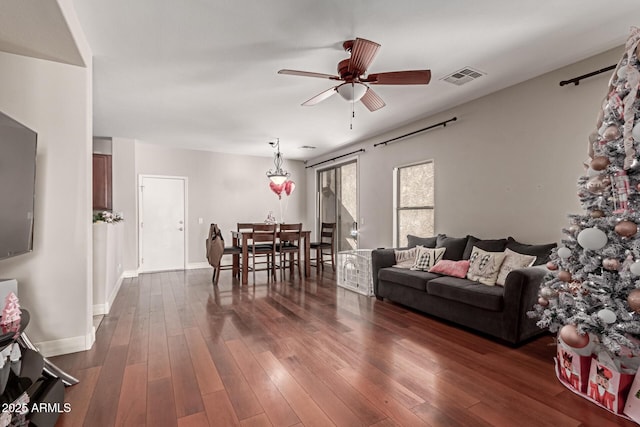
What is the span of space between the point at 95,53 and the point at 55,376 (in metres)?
2.54

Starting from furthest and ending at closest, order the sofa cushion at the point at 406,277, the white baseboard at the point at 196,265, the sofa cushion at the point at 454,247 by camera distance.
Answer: the white baseboard at the point at 196,265 → the sofa cushion at the point at 454,247 → the sofa cushion at the point at 406,277

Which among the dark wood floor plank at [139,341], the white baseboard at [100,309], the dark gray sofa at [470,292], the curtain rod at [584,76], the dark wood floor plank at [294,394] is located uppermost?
the curtain rod at [584,76]

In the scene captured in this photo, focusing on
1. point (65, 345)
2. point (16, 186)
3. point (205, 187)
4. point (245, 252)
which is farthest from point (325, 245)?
point (16, 186)

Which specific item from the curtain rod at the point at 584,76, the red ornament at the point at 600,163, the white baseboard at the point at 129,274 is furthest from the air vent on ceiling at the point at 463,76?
the white baseboard at the point at 129,274

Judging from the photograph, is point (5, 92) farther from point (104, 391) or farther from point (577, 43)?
point (577, 43)

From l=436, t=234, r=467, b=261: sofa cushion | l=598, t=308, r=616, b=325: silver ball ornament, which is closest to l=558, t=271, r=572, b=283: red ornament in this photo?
l=598, t=308, r=616, b=325: silver ball ornament

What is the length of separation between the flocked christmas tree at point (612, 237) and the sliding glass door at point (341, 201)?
410 centimetres

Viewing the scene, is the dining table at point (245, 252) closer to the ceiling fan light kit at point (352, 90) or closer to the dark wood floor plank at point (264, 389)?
the dark wood floor plank at point (264, 389)

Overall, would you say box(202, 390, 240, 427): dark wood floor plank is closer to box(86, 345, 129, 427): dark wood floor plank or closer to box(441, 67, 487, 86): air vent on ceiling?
box(86, 345, 129, 427): dark wood floor plank

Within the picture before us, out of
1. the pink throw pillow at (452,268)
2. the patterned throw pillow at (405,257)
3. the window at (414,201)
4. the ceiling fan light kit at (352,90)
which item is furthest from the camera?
the window at (414,201)

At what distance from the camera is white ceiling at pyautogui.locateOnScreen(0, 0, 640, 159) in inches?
82.7

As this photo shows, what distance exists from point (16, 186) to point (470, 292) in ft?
11.7

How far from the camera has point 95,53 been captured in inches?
105

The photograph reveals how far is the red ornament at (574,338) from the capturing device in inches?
72.3
